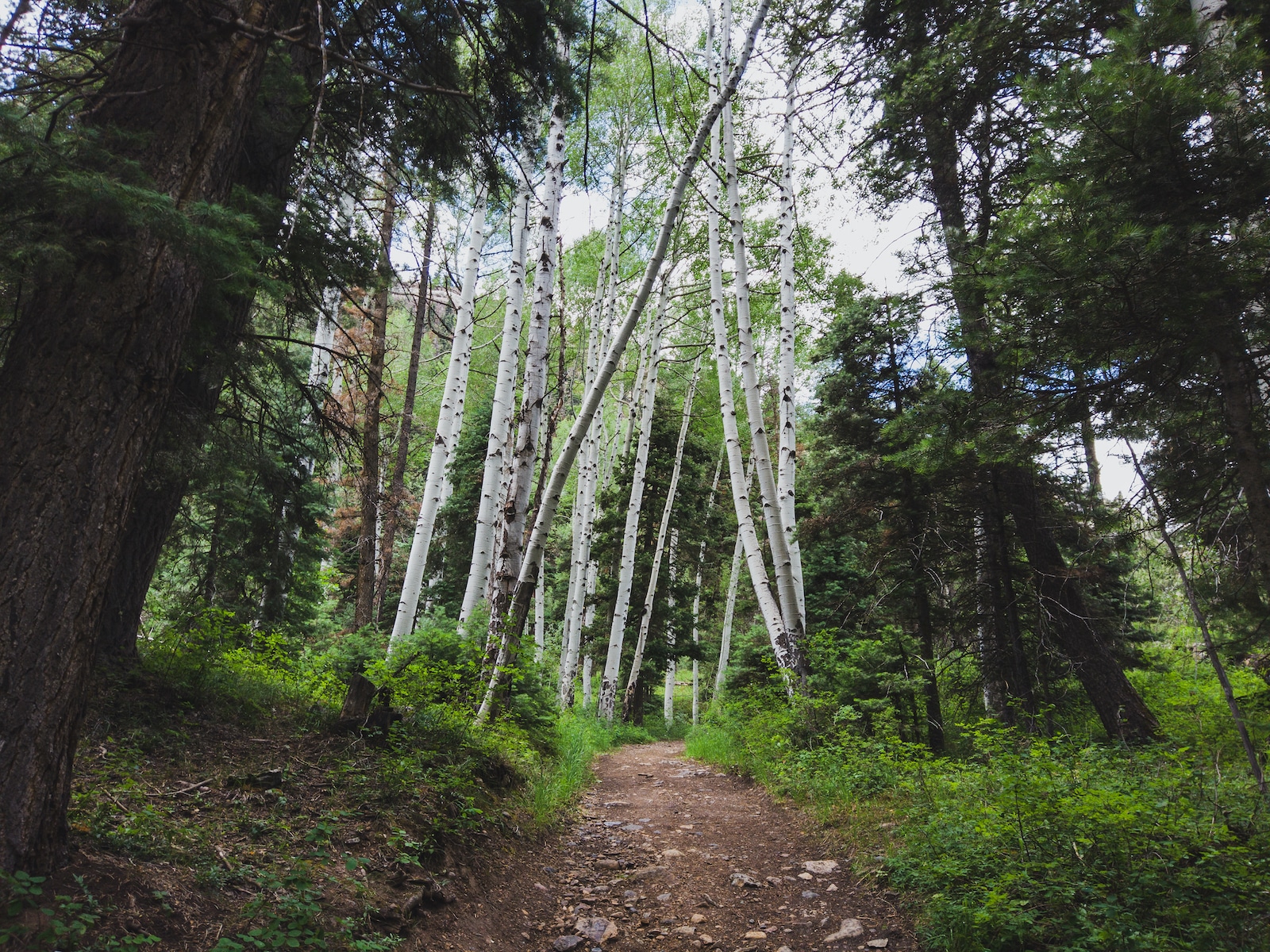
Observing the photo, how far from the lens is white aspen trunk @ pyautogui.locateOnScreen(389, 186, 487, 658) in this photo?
8.35 m

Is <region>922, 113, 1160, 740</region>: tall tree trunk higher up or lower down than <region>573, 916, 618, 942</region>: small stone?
higher up

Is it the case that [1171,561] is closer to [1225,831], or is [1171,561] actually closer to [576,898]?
[1225,831]

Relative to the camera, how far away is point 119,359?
224 centimetres

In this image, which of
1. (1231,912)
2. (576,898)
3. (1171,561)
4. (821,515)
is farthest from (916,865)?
(821,515)

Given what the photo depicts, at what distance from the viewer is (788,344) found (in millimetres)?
9125

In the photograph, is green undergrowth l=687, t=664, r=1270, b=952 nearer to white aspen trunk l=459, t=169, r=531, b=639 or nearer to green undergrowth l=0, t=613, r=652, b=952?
green undergrowth l=0, t=613, r=652, b=952

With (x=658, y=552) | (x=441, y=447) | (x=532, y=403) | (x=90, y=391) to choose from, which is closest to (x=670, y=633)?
(x=658, y=552)

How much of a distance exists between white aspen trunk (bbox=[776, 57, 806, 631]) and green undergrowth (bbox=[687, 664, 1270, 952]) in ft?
12.4

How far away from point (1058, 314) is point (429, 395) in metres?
18.0

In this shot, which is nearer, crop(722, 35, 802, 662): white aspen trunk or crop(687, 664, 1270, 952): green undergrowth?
crop(687, 664, 1270, 952): green undergrowth

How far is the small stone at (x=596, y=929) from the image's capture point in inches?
137

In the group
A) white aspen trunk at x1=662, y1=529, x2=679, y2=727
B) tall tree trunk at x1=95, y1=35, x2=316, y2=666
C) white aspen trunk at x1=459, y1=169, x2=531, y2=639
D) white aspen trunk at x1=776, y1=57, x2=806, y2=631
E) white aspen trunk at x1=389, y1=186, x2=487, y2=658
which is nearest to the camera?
tall tree trunk at x1=95, y1=35, x2=316, y2=666

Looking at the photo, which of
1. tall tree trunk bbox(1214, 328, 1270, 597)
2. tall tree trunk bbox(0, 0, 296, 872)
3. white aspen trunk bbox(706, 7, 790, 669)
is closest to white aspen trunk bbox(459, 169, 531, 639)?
white aspen trunk bbox(706, 7, 790, 669)

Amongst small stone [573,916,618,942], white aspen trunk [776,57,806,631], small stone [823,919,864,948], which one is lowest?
small stone [573,916,618,942]
